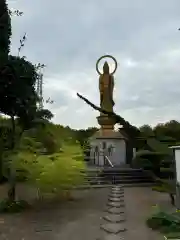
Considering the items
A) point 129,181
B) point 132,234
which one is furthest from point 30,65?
point 129,181

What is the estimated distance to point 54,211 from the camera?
949 cm

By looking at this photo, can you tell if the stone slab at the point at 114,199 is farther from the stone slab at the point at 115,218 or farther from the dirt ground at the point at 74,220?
the stone slab at the point at 115,218

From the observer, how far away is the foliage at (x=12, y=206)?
9516mm

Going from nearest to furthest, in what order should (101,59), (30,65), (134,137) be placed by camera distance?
1. (134,137)
2. (30,65)
3. (101,59)

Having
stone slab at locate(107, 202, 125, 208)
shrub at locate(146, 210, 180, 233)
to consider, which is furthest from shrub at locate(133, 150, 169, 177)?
shrub at locate(146, 210, 180, 233)

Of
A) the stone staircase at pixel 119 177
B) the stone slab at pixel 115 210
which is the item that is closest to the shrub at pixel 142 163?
the stone staircase at pixel 119 177

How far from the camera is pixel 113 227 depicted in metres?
7.38

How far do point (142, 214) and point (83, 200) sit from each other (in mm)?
2844

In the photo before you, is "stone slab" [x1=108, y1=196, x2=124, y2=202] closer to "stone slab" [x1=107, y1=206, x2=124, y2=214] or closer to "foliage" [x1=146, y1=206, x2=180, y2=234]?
"stone slab" [x1=107, y1=206, x2=124, y2=214]

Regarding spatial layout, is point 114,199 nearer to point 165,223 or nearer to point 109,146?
point 165,223

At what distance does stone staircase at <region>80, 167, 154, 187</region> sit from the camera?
52.1 feet

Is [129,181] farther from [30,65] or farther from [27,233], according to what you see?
[27,233]

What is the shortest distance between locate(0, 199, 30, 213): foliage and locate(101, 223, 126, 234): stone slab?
3075mm

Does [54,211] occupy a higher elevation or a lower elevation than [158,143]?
lower
